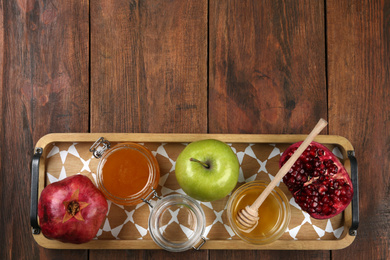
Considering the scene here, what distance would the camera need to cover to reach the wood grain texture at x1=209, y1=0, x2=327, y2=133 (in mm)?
755

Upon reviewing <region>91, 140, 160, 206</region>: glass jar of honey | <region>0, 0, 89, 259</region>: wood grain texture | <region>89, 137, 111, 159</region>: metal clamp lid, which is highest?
<region>0, 0, 89, 259</region>: wood grain texture

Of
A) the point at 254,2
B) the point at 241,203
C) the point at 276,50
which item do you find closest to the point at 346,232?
the point at 241,203

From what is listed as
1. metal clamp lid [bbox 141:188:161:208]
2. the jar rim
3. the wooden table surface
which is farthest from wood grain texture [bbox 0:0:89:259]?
metal clamp lid [bbox 141:188:161:208]

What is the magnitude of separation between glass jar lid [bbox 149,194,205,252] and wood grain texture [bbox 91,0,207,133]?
0.16m

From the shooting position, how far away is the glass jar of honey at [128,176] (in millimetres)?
687

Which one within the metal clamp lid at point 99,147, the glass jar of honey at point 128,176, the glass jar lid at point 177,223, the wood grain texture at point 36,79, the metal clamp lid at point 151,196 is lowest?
the glass jar lid at point 177,223

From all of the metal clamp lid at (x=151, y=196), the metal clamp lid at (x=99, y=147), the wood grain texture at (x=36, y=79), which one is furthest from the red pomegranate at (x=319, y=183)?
the wood grain texture at (x=36, y=79)

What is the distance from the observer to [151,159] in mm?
693

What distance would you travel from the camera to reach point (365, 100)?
767mm

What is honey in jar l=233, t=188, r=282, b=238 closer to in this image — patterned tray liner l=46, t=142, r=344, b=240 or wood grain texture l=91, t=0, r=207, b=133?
patterned tray liner l=46, t=142, r=344, b=240

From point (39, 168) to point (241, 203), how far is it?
0.44 m

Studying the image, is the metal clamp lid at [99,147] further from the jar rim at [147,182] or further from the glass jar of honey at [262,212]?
the glass jar of honey at [262,212]

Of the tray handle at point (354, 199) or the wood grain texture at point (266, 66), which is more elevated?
the wood grain texture at point (266, 66)

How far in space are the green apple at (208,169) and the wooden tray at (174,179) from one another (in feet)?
0.28
